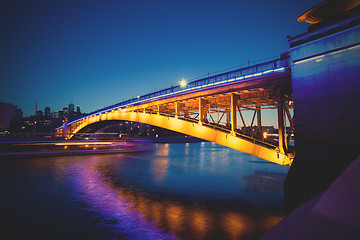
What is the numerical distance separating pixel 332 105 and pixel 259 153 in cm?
742

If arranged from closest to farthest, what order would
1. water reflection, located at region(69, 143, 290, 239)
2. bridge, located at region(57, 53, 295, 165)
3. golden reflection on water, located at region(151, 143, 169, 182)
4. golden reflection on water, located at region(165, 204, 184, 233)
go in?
water reflection, located at region(69, 143, 290, 239)
golden reflection on water, located at region(165, 204, 184, 233)
bridge, located at region(57, 53, 295, 165)
golden reflection on water, located at region(151, 143, 169, 182)

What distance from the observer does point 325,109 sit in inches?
384

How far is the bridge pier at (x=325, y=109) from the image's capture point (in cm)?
895

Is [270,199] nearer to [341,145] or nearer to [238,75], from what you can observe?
[341,145]

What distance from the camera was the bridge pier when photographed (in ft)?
29.3

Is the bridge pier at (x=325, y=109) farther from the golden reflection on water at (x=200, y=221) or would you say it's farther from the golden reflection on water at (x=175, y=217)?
the golden reflection on water at (x=175, y=217)

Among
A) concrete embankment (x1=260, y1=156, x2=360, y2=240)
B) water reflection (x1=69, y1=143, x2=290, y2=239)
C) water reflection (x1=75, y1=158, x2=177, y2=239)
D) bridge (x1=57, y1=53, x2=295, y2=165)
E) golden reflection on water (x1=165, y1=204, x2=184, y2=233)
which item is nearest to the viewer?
concrete embankment (x1=260, y1=156, x2=360, y2=240)

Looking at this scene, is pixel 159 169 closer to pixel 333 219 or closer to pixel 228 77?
pixel 228 77

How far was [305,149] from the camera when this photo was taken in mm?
10062

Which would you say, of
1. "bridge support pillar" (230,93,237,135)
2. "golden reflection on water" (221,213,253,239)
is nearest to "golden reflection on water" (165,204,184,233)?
"golden reflection on water" (221,213,253,239)

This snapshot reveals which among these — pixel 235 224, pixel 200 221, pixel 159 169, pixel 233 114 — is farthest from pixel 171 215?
pixel 159 169

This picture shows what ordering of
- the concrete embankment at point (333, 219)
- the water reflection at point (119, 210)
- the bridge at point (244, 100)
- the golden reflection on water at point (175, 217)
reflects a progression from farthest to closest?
the bridge at point (244, 100) → the golden reflection on water at point (175, 217) → the water reflection at point (119, 210) → the concrete embankment at point (333, 219)

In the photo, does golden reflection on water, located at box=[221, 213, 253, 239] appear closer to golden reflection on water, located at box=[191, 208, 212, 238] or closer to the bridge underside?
golden reflection on water, located at box=[191, 208, 212, 238]

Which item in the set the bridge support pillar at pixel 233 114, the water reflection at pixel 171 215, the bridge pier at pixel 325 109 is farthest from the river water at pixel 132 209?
the bridge support pillar at pixel 233 114
